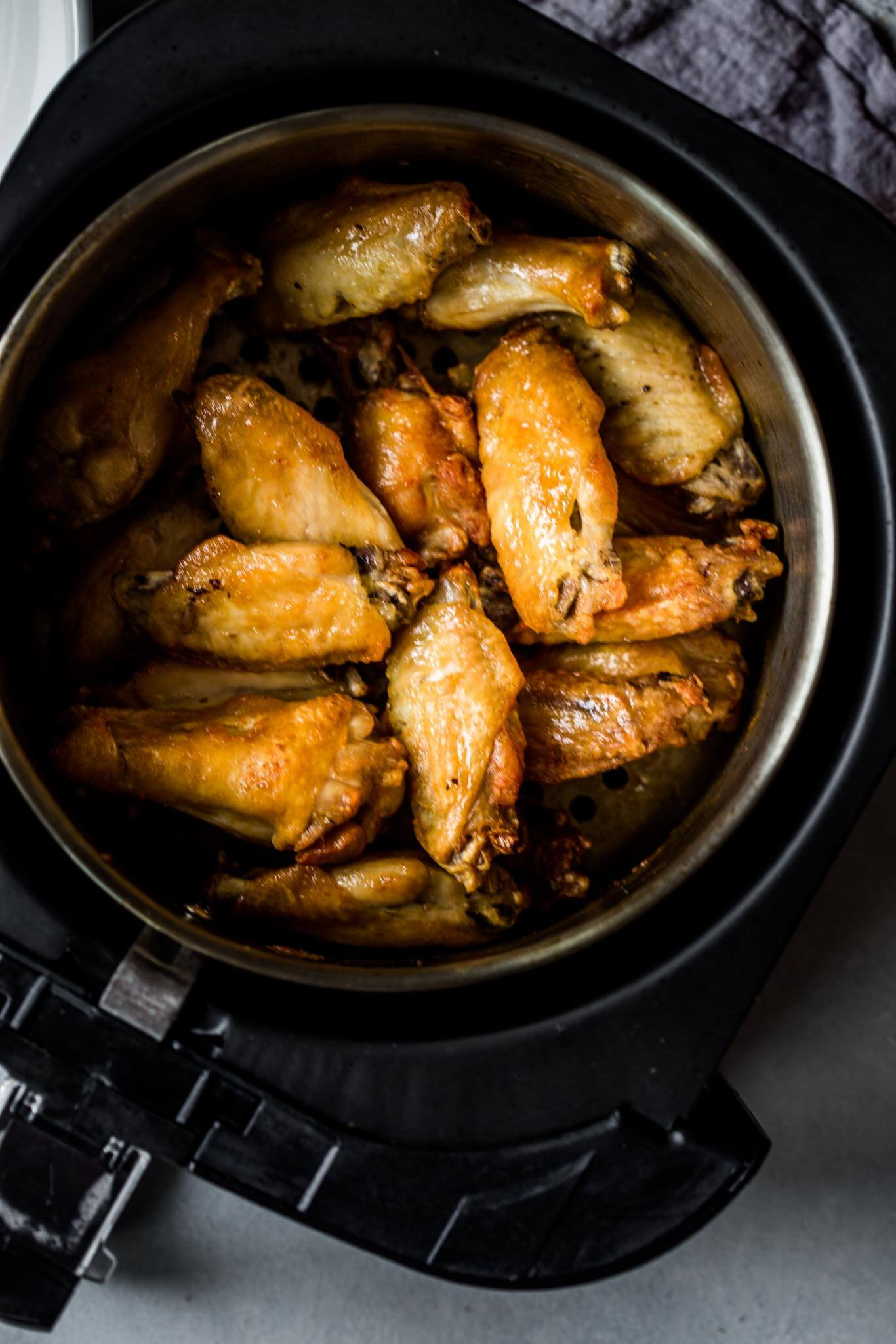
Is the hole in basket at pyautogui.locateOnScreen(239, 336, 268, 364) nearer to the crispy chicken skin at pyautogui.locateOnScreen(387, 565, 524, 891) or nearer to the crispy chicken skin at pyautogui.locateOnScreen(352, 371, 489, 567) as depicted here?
the crispy chicken skin at pyautogui.locateOnScreen(352, 371, 489, 567)

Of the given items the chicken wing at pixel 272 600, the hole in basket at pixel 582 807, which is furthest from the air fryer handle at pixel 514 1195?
the chicken wing at pixel 272 600

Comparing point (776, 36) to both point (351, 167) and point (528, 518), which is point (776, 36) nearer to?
point (351, 167)

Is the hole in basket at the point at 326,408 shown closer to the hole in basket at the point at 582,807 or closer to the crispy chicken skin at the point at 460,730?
the crispy chicken skin at the point at 460,730

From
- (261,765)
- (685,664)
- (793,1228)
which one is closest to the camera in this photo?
(261,765)

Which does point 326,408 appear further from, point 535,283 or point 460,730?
point 460,730

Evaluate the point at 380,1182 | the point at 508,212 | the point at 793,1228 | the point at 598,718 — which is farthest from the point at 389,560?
the point at 793,1228

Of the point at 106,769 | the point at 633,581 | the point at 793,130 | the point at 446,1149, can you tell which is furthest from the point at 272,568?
the point at 793,130
